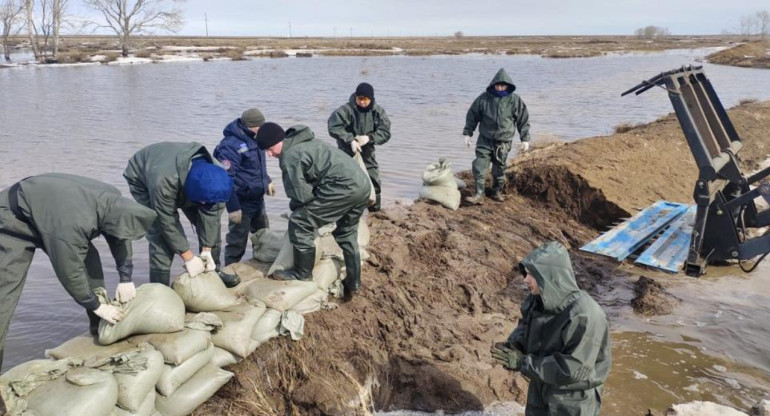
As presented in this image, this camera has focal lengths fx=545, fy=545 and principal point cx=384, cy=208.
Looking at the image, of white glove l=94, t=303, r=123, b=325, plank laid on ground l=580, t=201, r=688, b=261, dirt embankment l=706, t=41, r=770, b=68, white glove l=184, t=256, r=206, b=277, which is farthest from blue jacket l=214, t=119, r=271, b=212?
dirt embankment l=706, t=41, r=770, b=68

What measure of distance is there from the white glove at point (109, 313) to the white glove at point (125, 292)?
8 cm

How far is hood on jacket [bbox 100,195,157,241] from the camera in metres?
3.34

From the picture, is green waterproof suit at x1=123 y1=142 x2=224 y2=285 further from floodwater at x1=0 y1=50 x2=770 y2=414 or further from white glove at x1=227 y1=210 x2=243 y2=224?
floodwater at x1=0 y1=50 x2=770 y2=414

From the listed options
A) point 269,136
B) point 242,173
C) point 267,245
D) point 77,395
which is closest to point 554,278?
point 269,136

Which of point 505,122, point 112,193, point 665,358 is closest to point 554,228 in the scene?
point 505,122

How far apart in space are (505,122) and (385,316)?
368 centimetres

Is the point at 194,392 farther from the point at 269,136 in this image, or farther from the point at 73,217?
the point at 269,136

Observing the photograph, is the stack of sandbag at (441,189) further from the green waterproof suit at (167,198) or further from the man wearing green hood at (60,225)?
the man wearing green hood at (60,225)

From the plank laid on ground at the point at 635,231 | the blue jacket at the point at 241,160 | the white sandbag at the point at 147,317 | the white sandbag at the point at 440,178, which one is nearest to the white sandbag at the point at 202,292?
the white sandbag at the point at 147,317

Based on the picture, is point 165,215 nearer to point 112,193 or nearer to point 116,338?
point 112,193

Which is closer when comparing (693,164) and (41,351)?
(41,351)

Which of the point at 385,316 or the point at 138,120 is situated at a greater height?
the point at 138,120

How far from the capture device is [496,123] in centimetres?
732

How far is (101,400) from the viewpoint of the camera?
310 cm
